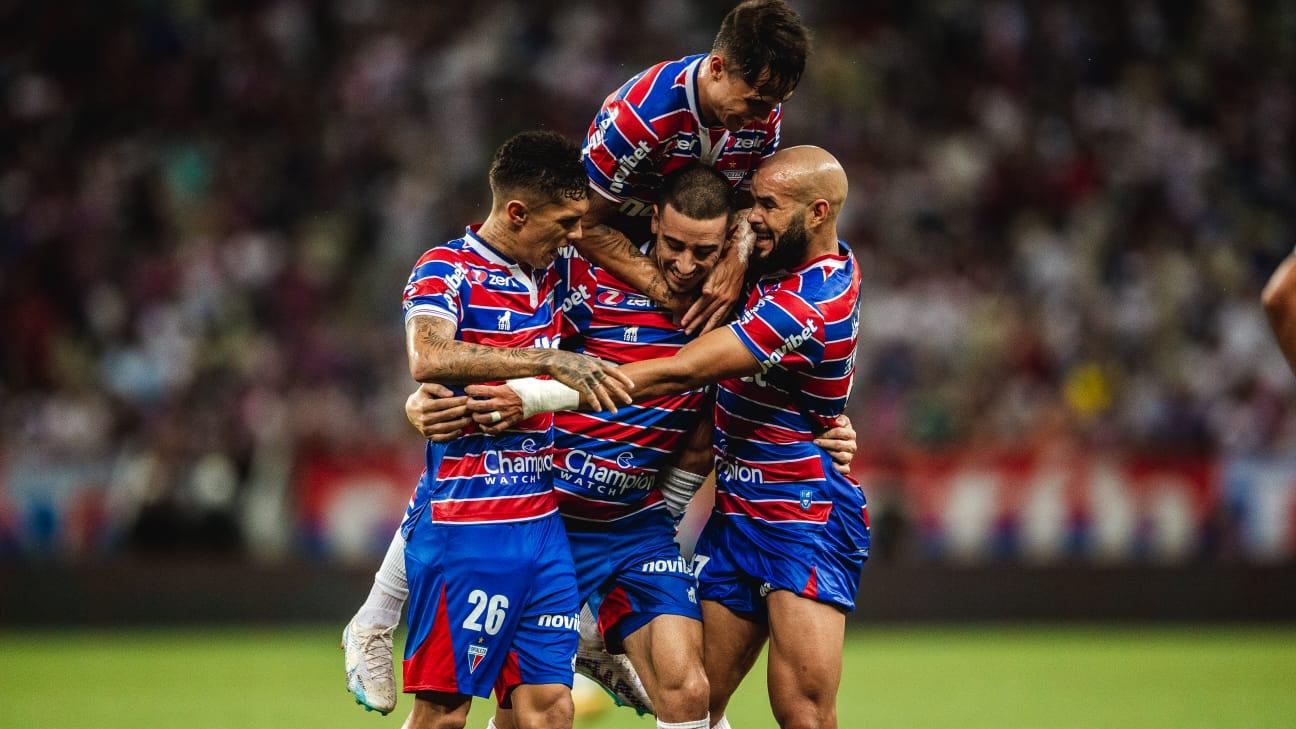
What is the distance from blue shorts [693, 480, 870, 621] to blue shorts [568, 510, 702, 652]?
0.43 feet

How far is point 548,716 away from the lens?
5.96 meters

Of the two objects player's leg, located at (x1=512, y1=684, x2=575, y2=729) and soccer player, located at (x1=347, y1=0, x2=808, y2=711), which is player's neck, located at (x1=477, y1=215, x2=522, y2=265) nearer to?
soccer player, located at (x1=347, y1=0, x2=808, y2=711)

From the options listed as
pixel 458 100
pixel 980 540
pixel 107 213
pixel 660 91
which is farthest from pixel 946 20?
pixel 660 91

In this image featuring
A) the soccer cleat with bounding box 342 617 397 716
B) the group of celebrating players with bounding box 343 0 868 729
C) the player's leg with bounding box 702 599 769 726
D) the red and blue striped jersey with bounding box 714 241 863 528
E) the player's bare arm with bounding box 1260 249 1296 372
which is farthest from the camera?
the player's leg with bounding box 702 599 769 726

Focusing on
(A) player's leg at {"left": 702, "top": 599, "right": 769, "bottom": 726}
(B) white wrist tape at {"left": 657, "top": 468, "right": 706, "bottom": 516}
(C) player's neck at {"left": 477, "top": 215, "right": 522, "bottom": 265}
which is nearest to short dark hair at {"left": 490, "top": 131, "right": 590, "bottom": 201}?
(C) player's neck at {"left": 477, "top": 215, "right": 522, "bottom": 265}

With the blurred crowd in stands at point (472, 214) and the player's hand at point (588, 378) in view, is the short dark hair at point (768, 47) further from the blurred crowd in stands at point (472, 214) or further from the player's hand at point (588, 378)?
the blurred crowd in stands at point (472, 214)

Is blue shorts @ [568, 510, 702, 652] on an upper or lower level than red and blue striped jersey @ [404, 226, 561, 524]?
lower

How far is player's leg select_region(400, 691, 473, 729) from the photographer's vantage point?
5.99 meters

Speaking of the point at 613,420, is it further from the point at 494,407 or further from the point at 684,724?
the point at 684,724

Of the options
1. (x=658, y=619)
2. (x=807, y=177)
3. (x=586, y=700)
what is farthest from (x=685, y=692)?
(x=586, y=700)

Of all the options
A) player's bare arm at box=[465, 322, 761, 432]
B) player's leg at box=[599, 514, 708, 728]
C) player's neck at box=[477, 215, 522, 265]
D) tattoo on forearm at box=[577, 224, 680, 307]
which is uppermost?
player's neck at box=[477, 215, 522, 265]

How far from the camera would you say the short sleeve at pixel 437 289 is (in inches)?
231

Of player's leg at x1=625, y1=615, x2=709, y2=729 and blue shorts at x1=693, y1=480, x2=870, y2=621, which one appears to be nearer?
player's leg at x1=625, y1=615, x2=709, y2=729

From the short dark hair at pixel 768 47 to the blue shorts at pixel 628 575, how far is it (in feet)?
6.63
